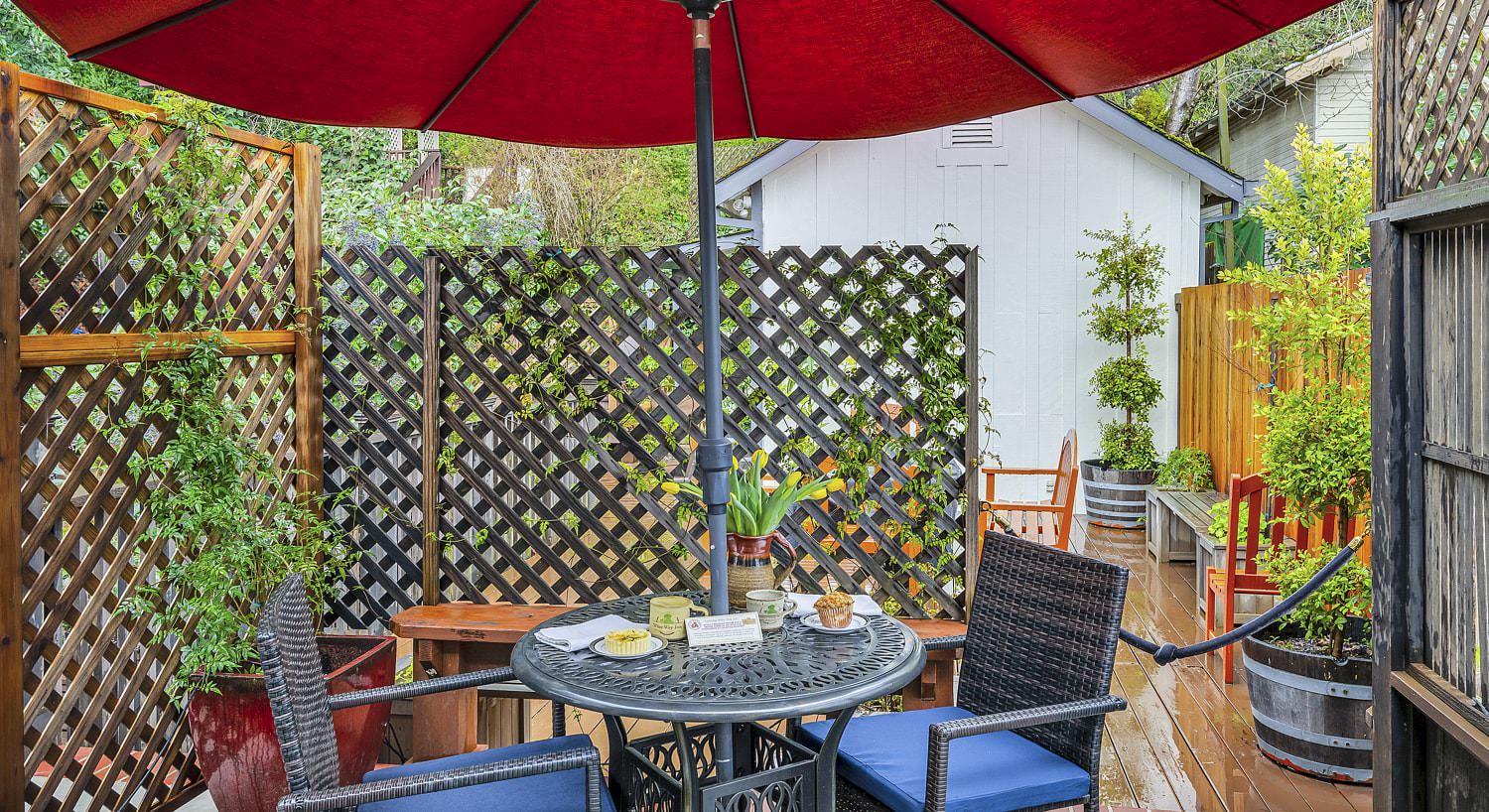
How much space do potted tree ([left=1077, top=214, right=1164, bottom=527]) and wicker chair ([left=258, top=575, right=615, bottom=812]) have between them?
5.94m

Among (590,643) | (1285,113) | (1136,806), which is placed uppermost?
(1285,113)

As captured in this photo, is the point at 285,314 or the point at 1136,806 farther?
the point at 285,314

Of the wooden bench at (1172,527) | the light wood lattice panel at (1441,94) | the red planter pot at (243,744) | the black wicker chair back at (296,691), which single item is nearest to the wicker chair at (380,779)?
the black wicker chair back at (296,691)

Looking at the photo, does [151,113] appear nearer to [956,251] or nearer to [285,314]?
[285,314]

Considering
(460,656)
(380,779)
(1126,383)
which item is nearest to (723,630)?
(380,779)

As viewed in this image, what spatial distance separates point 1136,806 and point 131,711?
2869 mm

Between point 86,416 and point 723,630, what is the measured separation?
6.01ft

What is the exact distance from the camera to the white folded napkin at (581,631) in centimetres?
203

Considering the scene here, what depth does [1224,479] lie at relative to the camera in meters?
6.46

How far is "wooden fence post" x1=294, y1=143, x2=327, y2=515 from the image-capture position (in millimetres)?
3469

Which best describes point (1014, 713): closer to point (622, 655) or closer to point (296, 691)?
point (622, 655)

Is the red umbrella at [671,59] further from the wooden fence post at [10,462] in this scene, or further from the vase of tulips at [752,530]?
the wooden fence post at [10,462]

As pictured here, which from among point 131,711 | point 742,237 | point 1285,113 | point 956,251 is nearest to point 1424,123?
point 956,251

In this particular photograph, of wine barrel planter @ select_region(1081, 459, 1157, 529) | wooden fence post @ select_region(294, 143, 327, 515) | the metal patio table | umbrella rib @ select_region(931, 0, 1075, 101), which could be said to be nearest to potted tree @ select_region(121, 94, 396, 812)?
wooden fence post @ select_region(294, 143, 327, 515)
